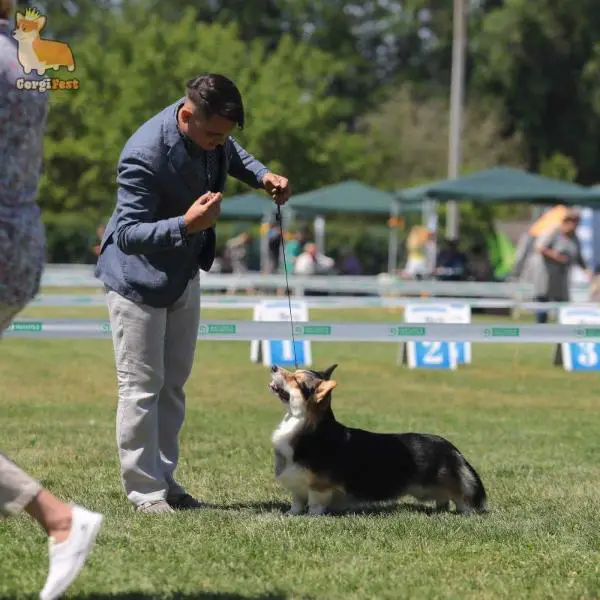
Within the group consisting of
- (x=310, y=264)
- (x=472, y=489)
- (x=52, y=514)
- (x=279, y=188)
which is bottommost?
(x=310, y=264)

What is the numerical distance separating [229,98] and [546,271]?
1199 centimetres

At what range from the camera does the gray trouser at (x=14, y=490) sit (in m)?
4.07

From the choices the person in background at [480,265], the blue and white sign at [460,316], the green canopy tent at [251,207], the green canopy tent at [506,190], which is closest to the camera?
the blue and white sign at [460,316]

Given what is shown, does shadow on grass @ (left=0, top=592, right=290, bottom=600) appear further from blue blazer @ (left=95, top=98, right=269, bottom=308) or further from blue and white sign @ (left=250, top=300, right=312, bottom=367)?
blue and white sign @ (left=250, top=300, right=312, bottom=367)

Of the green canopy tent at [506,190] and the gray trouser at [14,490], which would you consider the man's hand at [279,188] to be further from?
the green canopy tent at [506,190]

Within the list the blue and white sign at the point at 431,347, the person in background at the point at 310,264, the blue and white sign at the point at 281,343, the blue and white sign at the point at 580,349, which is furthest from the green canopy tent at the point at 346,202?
the blue and white sign at the point at 281,343

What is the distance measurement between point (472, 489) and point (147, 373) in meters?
1.74

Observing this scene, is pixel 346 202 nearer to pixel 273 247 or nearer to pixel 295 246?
pixel 295 246

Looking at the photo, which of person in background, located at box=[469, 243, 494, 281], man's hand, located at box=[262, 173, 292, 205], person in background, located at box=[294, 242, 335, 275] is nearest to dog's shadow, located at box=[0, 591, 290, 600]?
man's hand, located at box=[262, 173, 292, 205]

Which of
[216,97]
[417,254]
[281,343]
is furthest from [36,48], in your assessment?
[417,254]

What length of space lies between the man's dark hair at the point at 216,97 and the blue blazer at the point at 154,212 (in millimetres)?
273

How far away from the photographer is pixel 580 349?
14.5m

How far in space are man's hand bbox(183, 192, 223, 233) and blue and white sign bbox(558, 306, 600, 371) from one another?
913 centimetres

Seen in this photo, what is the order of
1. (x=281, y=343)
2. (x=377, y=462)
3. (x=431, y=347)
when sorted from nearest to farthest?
(x=377, y=462) < (x=281, y=343) < (x=431, y=347)
